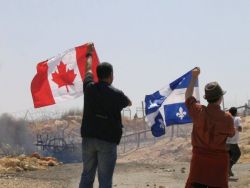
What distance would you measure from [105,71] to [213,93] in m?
1.41

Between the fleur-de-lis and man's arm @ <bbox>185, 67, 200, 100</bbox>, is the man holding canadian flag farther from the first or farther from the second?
the fleur-de-lis

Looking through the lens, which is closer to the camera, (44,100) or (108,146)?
(108,146)

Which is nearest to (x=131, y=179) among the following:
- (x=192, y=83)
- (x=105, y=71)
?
(x=105, y=71)

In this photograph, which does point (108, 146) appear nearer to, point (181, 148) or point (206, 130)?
point (206, 130)

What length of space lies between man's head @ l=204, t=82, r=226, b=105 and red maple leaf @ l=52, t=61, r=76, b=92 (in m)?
3.53

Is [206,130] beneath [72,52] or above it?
beneath

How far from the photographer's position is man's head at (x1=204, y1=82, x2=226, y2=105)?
5770mm

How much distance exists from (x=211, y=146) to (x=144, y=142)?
3611 cm

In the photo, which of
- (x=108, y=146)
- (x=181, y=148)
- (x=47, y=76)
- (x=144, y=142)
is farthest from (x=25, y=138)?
(x=108, y=146)

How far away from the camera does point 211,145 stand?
5.73 meters

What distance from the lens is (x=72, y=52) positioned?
29.6 ft

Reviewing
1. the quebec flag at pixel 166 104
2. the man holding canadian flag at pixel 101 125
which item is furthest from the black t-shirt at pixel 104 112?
the quebec flag at pixel 166 104

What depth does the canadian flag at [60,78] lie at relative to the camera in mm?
8914

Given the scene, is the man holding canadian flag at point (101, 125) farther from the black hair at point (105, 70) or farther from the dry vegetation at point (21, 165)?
the dry vegetation at point (21, 165)
